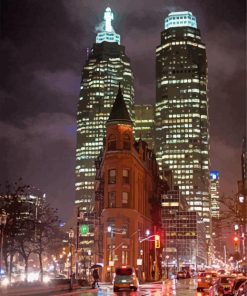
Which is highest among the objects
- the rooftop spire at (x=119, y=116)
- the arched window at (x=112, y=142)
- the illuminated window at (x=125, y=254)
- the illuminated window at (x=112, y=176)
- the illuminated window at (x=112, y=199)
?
the rooftop spire at (x=119, y=116)

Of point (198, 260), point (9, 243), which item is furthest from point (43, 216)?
point (198, 260)

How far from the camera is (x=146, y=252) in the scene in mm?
94938

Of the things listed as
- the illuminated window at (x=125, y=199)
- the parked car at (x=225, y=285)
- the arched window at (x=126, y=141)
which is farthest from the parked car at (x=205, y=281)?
the arched window at (x=126, y=141)

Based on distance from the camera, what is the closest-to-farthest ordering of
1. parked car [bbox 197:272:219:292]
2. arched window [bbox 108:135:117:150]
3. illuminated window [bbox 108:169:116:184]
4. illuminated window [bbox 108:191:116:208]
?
parked car [bbox 197:272:219:292]
illuminated window [bbox 108:191:116:208]
illuminated window [bbox 108:169:116:184]
arched window [bbox 108:135:117:150]

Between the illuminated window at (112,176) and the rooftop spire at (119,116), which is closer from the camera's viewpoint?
the illuminated window at (112,176)

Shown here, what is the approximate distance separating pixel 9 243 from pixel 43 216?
18.3m

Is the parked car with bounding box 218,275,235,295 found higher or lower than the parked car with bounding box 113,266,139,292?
higher

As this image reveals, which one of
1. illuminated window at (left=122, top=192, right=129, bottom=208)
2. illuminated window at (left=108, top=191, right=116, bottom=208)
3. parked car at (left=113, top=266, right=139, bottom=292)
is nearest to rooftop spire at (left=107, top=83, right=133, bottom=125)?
illuminated window at (left=108, top=191, right=116, bottom=208)

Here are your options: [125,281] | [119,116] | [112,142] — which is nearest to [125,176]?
[112,142]

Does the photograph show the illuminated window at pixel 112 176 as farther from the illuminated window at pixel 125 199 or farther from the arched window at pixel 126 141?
the arched window at pixel 126 141

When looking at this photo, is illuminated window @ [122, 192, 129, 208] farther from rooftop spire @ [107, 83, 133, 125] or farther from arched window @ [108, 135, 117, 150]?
rooftop spire @ [107, 83, 133, 125]

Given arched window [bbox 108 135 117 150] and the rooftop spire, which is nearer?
arched window [bbox 108 135 117 150]

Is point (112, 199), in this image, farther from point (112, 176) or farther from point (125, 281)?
point (125, 281)

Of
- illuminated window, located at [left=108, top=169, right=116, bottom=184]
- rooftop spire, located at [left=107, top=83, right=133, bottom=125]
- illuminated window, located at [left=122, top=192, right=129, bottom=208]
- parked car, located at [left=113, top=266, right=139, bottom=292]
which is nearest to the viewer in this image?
parked car, located at [left=113, top=266, right=139, bottom=292]
